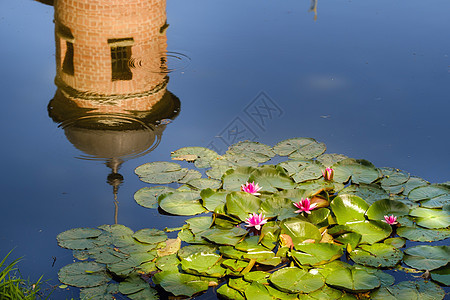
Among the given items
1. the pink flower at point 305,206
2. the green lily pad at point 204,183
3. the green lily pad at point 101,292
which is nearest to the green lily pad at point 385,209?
the pink flower at point 305,206

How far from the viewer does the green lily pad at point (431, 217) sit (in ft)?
10.8

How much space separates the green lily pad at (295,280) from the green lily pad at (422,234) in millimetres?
652

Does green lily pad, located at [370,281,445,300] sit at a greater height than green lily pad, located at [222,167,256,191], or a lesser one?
lesser

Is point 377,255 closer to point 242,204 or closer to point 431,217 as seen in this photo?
point 431,217

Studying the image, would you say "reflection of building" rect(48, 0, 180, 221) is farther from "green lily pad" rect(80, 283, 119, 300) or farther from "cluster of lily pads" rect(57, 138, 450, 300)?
"green lily pad" rect(80, 283, 119, 300)

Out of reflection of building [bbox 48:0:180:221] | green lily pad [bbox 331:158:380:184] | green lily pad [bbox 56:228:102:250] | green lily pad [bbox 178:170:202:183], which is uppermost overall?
reflection of building [bbox 48:0:180:221]

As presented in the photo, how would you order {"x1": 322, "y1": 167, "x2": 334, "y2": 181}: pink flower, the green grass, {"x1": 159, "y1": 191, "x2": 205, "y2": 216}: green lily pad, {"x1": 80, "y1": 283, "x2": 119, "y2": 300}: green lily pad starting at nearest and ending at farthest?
1. the green grass
2. {"x1": 80, "y1": 283, "x2": 119, "y2": 300}: green lily pad
3. {"x1": 159, "y1": 191, "x2": 205, "y2": 216}: green lily pad
4. {"x1": 322, "y1": 167, "x2": 334, "y2": 181}: pink flower

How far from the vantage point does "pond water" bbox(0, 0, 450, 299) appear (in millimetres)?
3646

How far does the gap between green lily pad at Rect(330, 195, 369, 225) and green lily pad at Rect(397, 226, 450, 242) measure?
23 cm

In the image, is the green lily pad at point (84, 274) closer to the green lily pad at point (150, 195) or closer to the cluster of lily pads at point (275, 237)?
the cluster of lily pads at point (275, 237)

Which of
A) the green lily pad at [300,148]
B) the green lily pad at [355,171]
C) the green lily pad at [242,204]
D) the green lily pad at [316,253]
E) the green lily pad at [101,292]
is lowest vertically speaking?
the green lily pad at [101,292]

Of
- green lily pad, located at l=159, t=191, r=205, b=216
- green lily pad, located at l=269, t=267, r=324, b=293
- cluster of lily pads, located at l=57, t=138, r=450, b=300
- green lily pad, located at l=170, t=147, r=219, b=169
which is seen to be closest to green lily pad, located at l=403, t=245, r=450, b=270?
cluster of lily pads, located at l=57, t=138, r=450, b=300

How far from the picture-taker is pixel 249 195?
3398 millimetres

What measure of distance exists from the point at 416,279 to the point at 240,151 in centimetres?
150
